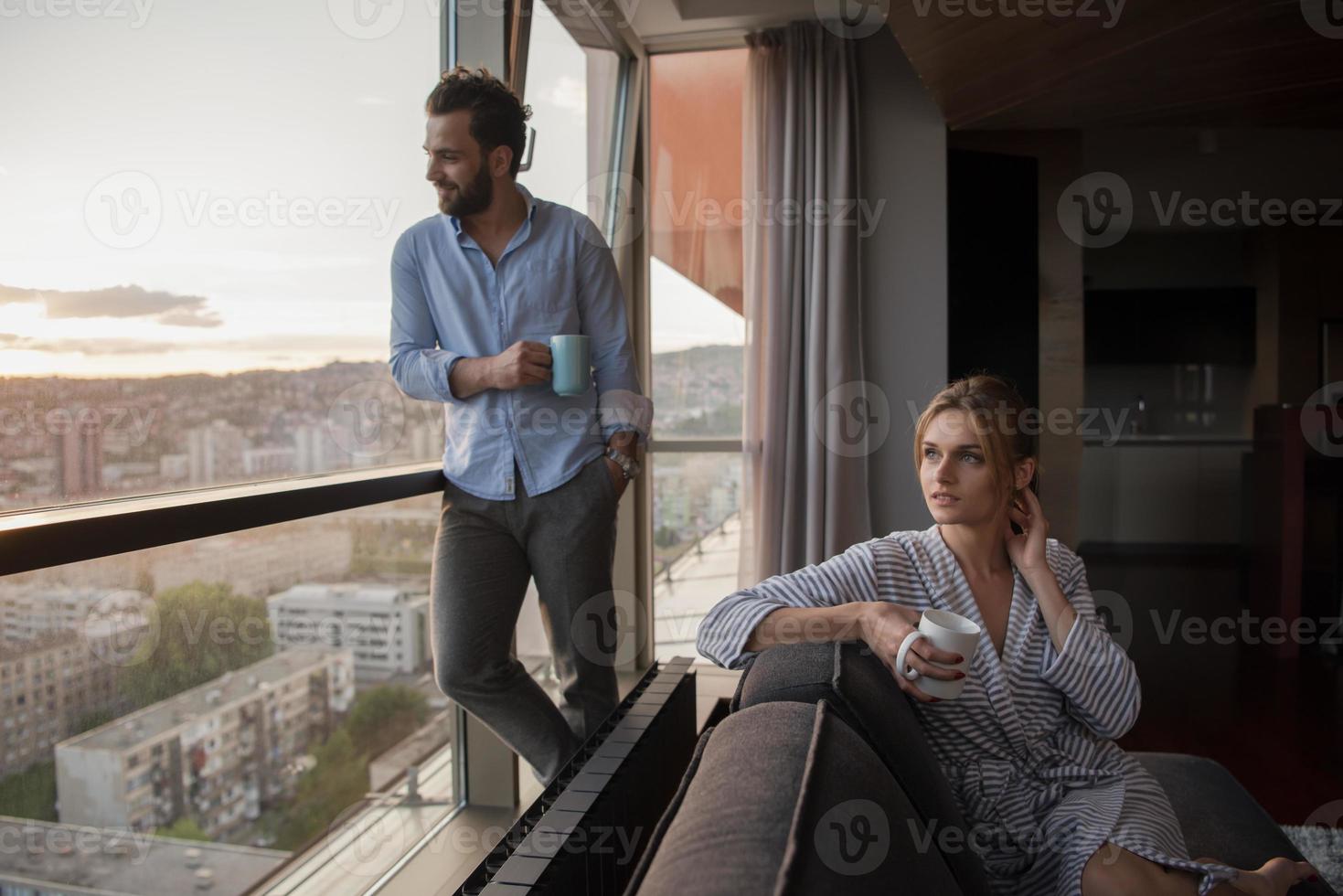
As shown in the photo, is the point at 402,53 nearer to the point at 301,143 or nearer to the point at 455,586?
the point at 301,143

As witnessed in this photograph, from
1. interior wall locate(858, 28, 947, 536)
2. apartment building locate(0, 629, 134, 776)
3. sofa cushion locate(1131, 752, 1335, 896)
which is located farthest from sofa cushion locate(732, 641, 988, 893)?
interior wall locate(858, 28, 947, 536)

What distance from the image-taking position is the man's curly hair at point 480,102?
6.57 feet

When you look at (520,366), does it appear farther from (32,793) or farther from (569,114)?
(569,114)

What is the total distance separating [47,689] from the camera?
1.35m

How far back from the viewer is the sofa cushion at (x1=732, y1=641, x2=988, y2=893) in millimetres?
1181

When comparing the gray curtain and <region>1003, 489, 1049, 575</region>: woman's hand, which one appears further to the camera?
the gray curtain

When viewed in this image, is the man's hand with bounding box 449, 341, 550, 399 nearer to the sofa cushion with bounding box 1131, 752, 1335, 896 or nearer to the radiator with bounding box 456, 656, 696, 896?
the radiator with bounding box 456, 656, 696, 896

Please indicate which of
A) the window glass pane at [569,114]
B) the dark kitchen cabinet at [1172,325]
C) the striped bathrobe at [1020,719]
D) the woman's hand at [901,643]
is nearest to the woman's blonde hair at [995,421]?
the striped bathrobe at [1020,719]

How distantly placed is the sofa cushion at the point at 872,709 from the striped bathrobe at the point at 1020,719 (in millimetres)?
231

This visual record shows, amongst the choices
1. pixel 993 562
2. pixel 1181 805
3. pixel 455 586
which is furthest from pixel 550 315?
pixel 1181 805

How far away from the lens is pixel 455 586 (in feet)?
6.68

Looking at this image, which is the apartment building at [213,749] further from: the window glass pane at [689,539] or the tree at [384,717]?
the window glass pane at [689,539]

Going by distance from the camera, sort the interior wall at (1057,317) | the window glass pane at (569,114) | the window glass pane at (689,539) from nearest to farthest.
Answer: the window glass pane at (569,114) < the interior wall at (1057,317) < the window glass pane at (689,539)

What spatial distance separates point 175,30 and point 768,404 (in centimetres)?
275
